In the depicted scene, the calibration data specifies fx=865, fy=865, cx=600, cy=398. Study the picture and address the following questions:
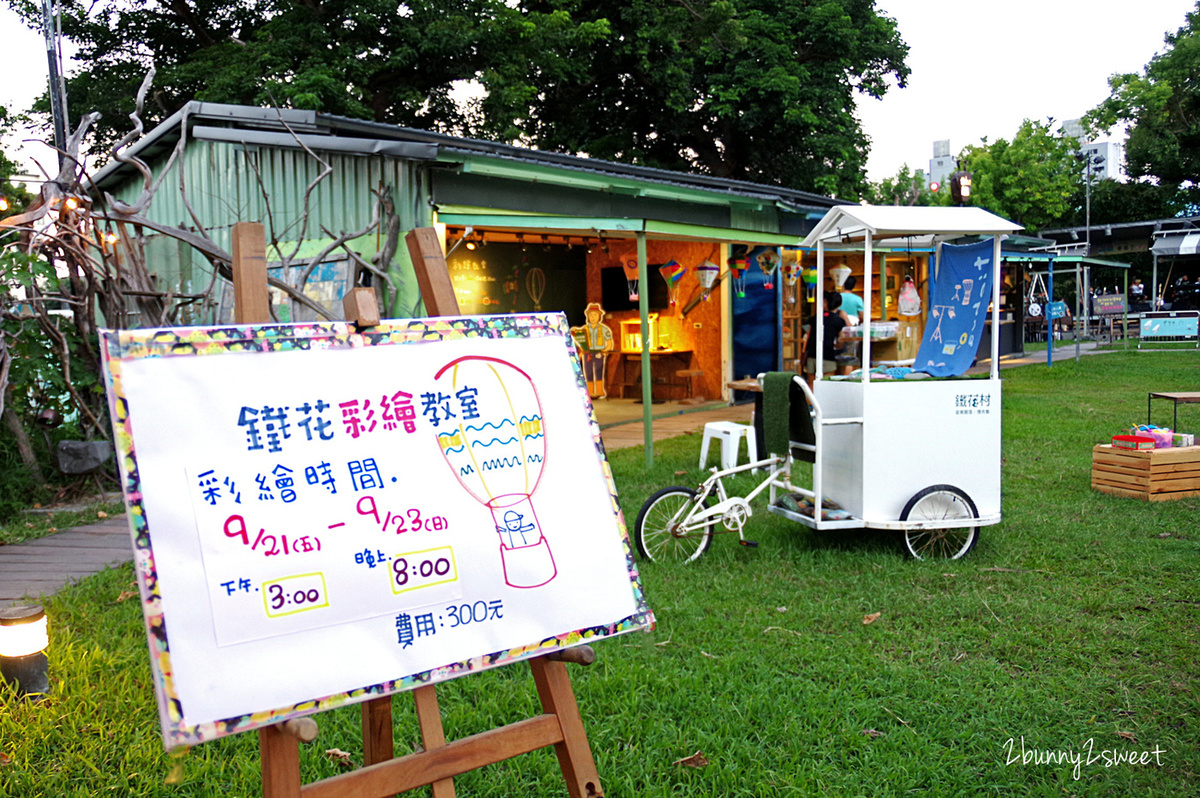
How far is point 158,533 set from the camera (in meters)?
1.90

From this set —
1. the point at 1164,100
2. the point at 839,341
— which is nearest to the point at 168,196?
the point at 839,341

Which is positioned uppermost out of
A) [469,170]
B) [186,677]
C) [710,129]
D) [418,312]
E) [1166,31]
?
[1166,31]

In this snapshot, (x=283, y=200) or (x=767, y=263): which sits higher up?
(x=283, y=200)

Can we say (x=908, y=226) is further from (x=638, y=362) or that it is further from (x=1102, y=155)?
(x=1102, y=155)

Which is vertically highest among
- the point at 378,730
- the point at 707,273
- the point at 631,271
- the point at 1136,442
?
the point at 631,271

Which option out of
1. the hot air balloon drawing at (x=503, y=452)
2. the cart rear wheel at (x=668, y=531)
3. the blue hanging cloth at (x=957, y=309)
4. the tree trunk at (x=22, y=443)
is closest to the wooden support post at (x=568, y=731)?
the hot air balloon drawing at (x=503, y=452)

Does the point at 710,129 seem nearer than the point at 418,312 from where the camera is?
No

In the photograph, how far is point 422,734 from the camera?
2.15m

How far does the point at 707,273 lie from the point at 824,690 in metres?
9.61

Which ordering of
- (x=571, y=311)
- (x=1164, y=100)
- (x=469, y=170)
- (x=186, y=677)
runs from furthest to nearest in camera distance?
(x=1164, y=100) → (x=571, y=311) → (x=469, y=170) → (x=186, y=677)

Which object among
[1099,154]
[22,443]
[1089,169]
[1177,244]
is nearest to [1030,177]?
[1089,169]

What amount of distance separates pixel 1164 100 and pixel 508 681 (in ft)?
143

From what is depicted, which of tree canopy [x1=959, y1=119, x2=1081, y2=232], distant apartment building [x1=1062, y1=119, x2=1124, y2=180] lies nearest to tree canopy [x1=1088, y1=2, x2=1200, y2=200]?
distant apartment building [x1=1062, y1=119, x2=1124, y2=180]

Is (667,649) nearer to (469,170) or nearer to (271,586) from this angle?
(271,586)
